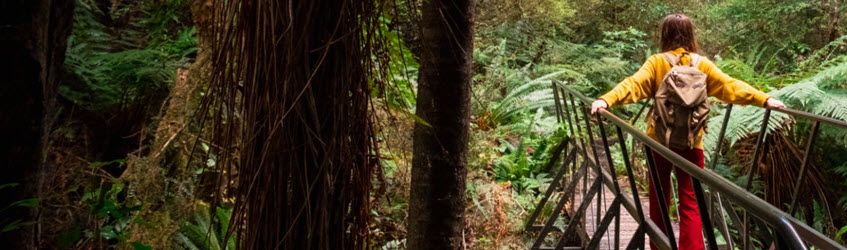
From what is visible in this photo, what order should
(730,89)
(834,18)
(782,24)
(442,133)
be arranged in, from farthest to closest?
(782,24) < (834,18) < (730,89) < (442,133)

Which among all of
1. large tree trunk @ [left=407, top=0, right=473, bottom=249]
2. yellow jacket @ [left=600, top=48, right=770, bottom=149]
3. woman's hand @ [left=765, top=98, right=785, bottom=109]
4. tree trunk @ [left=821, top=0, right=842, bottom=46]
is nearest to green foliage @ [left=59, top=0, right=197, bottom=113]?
large tree trunk @ [left=407, top=0, right=473, bottom=249]

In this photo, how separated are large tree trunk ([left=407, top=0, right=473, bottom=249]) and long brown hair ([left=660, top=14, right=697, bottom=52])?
1212mm

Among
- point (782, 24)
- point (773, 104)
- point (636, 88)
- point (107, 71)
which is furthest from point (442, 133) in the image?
point (782, 24)

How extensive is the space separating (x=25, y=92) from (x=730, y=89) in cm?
292

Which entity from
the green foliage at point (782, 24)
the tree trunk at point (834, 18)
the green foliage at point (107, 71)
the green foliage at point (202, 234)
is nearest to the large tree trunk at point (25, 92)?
the green foliage at point (202, 234)

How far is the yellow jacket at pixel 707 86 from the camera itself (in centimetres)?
269

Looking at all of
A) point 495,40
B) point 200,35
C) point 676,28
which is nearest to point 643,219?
point 676,28

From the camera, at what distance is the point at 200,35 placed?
455 cm

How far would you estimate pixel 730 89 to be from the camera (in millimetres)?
2715

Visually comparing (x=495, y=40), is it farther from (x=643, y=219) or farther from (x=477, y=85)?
(x=643, y=219)

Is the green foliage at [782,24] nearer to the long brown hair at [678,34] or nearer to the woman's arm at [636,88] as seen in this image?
the long brown hair at [678,34]

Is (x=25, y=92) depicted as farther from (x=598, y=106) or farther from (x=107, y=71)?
(x=107, y=71)

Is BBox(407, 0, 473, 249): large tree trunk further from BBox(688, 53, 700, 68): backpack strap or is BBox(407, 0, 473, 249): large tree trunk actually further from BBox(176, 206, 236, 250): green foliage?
BBox(176, 206, 236, 250): green foliage

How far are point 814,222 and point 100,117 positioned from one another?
725cm
